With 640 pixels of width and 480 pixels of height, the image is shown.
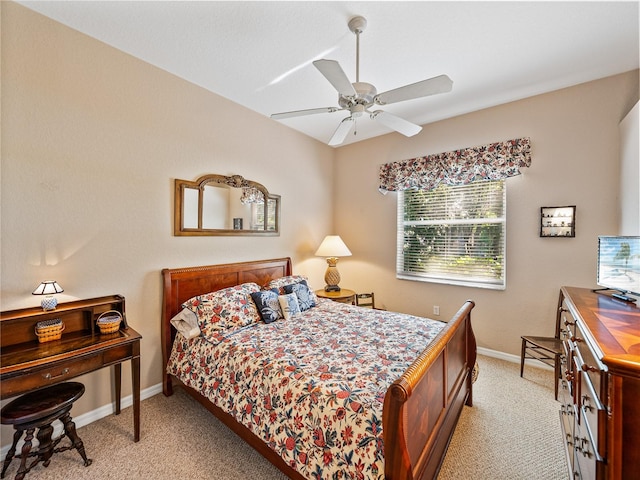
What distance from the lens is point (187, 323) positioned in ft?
7.70

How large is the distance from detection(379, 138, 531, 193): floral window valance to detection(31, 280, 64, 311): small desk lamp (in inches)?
140

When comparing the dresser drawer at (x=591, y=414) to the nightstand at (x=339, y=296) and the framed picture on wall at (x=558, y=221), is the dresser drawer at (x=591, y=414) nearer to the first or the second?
the framed picture on wall at (x=558, y=221)

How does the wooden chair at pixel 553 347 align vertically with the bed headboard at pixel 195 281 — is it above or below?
below

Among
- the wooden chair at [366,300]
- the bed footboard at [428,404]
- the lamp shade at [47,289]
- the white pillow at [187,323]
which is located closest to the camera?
the bed footboard at [428,404]

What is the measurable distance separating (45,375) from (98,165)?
1.49m

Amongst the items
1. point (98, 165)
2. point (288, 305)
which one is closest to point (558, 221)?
point (288, 305)

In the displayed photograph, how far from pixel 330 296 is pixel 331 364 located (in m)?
1.90

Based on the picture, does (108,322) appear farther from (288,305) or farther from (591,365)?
(591,365)

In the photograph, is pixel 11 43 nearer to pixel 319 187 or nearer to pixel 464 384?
pixel 319 187

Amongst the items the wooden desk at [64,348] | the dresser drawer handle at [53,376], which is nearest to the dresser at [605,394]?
the wooden desk at [64,348]

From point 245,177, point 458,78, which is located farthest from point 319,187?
point 458,78

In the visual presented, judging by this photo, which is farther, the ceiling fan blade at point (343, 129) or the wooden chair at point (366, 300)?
the wooden chair at point (366, 300)

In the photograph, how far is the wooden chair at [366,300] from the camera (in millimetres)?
3840

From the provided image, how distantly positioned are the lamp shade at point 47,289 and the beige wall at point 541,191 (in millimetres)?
3536
